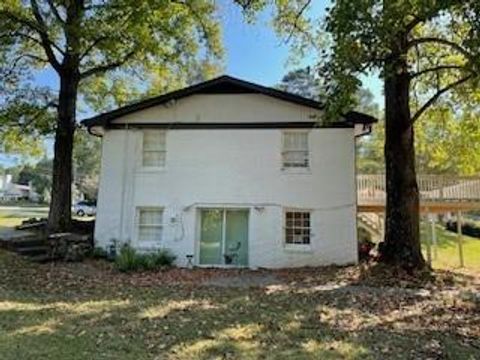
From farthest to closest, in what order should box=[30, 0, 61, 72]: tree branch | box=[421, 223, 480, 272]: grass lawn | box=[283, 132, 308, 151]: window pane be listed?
1. box=[421, 223, 480, 272]: grass lawn
2. box=[30, 0, 61, 72]: tree branch
3. box=[283, 132, 308, 151]: window pane

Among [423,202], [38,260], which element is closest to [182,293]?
[38,260]

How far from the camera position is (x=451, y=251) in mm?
33062

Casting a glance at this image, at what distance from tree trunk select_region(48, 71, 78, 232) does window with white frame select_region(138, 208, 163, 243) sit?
3334 mm

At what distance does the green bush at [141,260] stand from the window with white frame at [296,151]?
5.32 m

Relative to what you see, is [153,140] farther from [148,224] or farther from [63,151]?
[63,151]

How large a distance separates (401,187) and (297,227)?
4.08 meters

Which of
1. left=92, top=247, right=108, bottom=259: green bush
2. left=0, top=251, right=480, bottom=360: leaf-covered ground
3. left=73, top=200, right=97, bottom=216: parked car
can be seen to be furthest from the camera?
left=73, top=200, right=97, bottom=216: parked car

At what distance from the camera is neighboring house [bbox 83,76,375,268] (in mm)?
18875

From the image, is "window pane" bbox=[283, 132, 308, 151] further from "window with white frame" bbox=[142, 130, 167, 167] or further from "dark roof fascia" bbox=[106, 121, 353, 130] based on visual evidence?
"window with white frame" bbox=[142, 130, 167, 167]

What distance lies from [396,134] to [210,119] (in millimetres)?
6739

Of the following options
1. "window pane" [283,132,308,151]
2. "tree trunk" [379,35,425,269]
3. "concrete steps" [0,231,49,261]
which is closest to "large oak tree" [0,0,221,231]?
"concrete steps" [0,231,49,261]

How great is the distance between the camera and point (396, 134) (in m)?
17.0

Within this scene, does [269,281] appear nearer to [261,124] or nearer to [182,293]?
[182,293]

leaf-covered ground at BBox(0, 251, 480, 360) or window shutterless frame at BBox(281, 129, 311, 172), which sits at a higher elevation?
window shutterless frame at BBox(281, 129, 311, 172)
